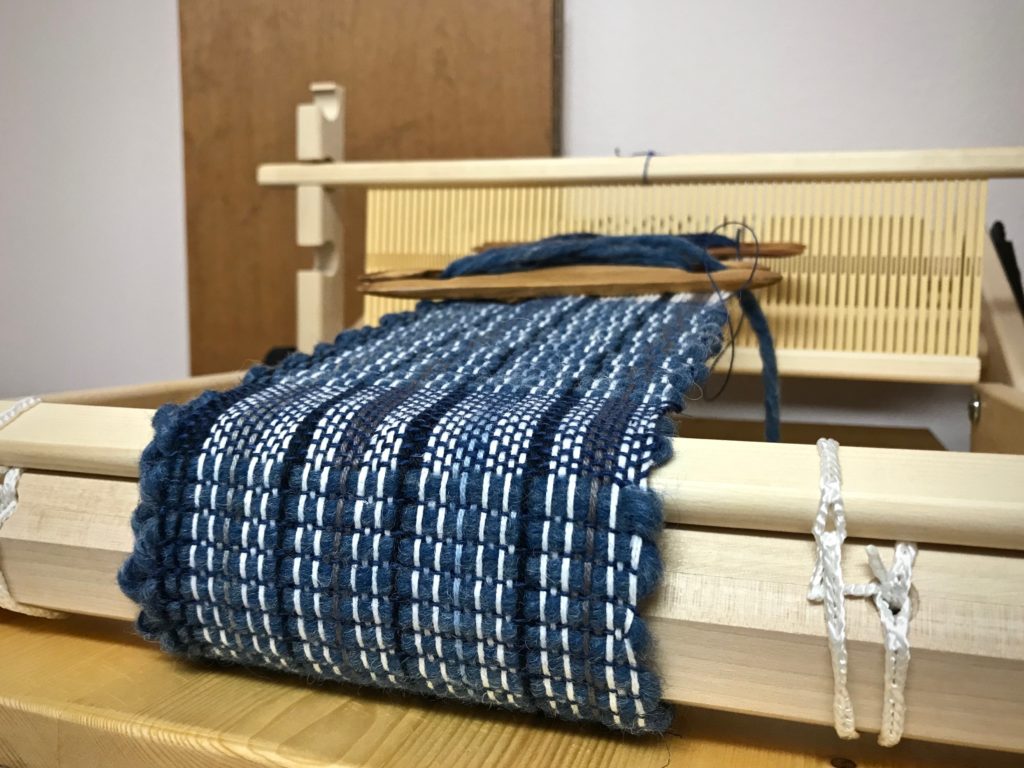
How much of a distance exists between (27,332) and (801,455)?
1.67 m

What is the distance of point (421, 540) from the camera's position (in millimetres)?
342

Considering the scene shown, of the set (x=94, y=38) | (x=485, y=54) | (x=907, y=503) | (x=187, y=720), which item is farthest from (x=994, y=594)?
(x=94, y=38)

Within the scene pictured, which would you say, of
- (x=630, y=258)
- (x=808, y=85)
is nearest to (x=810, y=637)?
(x=630, y=258)

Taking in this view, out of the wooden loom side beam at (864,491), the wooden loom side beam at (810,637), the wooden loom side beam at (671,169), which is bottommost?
the wooden loom side beam at (810,637)

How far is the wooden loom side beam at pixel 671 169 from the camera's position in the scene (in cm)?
75

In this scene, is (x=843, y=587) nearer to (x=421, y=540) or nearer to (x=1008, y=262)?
(x=421, y=540)

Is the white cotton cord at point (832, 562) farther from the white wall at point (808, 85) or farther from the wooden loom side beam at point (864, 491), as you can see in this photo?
the white wall at point (808, 85)

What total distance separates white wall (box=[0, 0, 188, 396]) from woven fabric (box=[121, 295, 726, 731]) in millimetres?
1144

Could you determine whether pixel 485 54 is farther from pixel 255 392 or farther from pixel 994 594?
pixel 994 594

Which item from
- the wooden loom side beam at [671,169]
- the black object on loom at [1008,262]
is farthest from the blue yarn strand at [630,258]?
the black object on loom at [1008,262]

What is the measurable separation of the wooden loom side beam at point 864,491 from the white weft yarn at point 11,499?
32 centimetres

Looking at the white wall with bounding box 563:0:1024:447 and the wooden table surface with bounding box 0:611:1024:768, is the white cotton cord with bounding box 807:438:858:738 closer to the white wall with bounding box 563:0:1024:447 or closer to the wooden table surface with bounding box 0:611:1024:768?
the wooden table surface with bounding box 0:611:1024:768

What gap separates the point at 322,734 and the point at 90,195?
4.65ft

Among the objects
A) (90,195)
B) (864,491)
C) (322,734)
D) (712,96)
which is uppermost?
(712,96)
